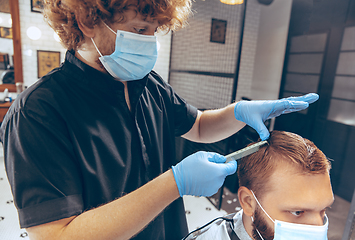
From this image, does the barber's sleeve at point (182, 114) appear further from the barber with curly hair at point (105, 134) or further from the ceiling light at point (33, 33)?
the ceiling light at point (33, 33)

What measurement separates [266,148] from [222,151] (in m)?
1.91

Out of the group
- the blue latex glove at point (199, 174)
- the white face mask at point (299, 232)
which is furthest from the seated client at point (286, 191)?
the blue latex glove at point (199, 174)

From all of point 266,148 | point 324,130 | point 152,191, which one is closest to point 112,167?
point 152,191

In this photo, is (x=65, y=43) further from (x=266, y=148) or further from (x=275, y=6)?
(x=275, y=6)

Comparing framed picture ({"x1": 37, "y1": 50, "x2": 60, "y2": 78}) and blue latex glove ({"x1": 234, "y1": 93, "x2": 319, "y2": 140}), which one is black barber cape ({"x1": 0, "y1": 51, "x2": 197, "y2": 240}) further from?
framed picture ({"x1": 37, "y1": 50, "x2": 60, "y2": 78})

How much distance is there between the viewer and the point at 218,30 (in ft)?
13.1

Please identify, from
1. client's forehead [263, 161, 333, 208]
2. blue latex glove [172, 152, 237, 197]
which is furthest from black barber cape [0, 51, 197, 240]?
client's forehead [263, 161, 333, 208]

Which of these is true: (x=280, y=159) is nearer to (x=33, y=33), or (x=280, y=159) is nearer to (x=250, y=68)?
(x=33, y=33)

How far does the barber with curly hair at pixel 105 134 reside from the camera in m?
0.68

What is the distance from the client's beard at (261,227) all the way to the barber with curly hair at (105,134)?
361 millimetres

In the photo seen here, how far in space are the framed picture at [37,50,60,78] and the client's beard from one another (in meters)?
3.99

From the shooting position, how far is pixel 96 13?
0.85m

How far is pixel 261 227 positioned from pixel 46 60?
4.11 meters

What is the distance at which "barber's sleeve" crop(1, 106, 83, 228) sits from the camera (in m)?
0.67
